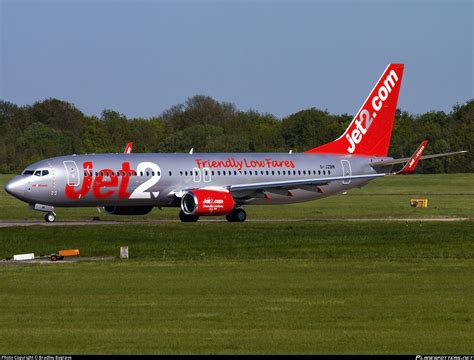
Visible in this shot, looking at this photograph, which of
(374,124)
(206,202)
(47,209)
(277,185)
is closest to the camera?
(206,202)

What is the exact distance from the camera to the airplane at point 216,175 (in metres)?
55.4

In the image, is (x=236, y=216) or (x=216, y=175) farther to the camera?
(x=216, y=175)

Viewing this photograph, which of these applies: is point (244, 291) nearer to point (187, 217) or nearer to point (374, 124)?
point (187, 217)

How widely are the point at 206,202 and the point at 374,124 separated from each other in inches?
569

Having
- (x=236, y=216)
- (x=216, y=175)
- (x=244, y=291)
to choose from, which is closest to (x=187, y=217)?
(x=236, y=216)

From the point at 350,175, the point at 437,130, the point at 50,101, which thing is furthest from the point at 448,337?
the point at 50,101

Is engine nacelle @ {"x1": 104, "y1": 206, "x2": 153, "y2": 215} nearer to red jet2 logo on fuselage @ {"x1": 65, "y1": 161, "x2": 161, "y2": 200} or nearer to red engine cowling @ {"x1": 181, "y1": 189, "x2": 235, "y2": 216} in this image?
red jet2 logo on fuselage @ {"x1": 65, "y1": 161, "x2": 161, "y2": 200}

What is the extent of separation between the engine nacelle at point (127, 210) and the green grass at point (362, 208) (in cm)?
108

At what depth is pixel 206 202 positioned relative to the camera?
55438 millimetres

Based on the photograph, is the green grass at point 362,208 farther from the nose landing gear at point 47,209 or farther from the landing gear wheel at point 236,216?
the landing gear wheel at point 236,216

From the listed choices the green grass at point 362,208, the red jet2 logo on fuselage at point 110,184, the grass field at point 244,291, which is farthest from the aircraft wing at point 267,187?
the grass field at point 244,291

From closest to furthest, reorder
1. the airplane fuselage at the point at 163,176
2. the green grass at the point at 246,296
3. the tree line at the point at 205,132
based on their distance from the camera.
Result: the green grass at the point at 246,296, the airplane fuselage at the point at 163,176, the tree line at the point at 205,132

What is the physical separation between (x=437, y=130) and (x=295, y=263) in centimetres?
9604

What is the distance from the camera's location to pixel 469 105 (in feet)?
465
